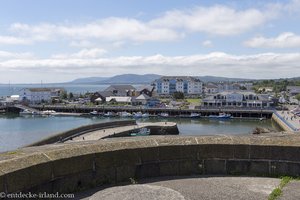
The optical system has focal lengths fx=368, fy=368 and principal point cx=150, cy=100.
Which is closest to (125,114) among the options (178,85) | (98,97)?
(98,97)

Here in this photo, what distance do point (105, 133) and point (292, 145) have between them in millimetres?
31895

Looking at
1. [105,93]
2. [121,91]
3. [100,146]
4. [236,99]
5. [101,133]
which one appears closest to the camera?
[100,146]

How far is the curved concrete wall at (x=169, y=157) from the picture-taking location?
551 centimetres

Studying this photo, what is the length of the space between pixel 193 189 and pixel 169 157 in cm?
96

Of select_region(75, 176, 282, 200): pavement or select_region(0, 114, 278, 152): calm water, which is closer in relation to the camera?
select_region(75, 176, 282, 200): pavement

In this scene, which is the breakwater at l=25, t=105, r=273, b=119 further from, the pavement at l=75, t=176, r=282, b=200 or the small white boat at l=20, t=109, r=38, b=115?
the pavement at l=75, t=176, r=282, b=200

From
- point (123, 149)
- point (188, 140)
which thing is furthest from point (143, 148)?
point (188, 140)

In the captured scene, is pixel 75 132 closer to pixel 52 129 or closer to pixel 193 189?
pixel 52 129

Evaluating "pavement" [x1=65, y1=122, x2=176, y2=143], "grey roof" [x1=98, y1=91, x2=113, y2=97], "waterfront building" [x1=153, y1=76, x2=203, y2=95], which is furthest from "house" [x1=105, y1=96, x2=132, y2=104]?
"pavement" [x1=65, y1=122, x2=176, y2=143]

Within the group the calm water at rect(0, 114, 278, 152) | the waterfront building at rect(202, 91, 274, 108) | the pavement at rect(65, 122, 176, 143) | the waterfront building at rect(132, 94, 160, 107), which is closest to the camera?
the pavement at rect(65, 122, 176, 143)

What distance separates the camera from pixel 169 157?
6.25 m

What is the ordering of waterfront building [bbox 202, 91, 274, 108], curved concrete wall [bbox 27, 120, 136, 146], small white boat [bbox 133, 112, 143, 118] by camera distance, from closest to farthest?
1. curved concrete wall [bbox 27, 120, 136, 146]
2. small white boat [bbox 133, 112, 143, 118]
3. waterfront building [bbox 202, 91, 274, 108]

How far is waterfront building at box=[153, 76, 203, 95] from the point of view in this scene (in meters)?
135

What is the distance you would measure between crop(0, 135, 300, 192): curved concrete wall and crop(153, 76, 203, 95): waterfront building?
128m
